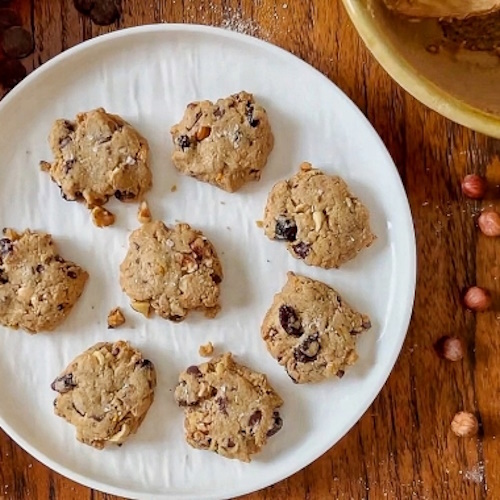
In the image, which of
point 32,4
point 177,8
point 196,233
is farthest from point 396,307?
point 32,4

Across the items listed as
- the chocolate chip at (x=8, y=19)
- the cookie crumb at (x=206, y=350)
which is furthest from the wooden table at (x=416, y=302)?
the cookie crumb at (x=206, y=350)

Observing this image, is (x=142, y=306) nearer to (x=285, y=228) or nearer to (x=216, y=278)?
(x=216, y=278)

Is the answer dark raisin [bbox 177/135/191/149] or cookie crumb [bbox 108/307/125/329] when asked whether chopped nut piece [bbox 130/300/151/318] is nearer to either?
cookie crumb [bbox 108/307/125/329]

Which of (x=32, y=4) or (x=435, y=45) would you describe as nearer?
(x=435, y=45)

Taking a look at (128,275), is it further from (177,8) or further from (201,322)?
(177,8)

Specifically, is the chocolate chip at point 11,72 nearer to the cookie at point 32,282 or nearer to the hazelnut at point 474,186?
the cookie at point 32,282

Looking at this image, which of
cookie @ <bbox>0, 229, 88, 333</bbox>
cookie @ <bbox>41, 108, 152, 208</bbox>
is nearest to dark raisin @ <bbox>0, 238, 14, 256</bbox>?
cookie @ <bbox>0, 229, 88, 333</bbox>

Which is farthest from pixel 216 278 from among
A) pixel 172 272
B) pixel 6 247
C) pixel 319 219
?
pixel 6 247
